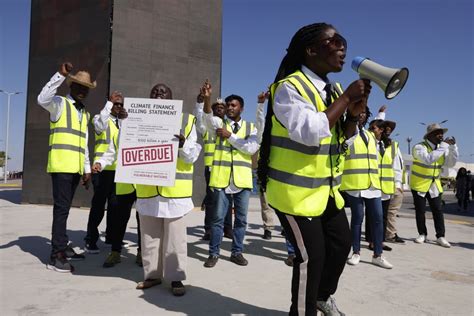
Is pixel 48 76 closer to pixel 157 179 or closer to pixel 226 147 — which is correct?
pixel 226 147

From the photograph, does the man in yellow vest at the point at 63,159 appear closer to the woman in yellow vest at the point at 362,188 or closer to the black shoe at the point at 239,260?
the black shoe at the point at 239,260

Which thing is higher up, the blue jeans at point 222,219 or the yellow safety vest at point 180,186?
the yellow safety vest at point 180,186

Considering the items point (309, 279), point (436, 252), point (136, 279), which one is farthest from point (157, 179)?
point (436, 252)

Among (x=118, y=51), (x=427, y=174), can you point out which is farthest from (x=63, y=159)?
(x=118, y=51)

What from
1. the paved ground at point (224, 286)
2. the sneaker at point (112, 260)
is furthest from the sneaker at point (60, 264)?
the sneaker at point (112, 260)

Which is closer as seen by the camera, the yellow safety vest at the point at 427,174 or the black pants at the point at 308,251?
the black pants at the point at 308,251

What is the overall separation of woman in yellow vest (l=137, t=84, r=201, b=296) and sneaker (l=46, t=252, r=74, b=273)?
3.33 ft

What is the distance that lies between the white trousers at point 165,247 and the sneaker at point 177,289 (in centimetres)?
4

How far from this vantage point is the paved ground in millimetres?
3229

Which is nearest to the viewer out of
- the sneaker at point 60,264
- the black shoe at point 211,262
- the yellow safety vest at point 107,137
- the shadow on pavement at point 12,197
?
the sneaker at point 60,264

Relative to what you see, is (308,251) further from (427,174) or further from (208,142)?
(427,174)

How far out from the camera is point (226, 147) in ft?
16.6

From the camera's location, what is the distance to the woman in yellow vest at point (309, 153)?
2.22m

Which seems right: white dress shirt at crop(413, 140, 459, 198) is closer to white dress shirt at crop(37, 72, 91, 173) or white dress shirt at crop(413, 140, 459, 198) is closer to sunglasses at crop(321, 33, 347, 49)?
sunglasses at crop(321, 33, 347, 49)
